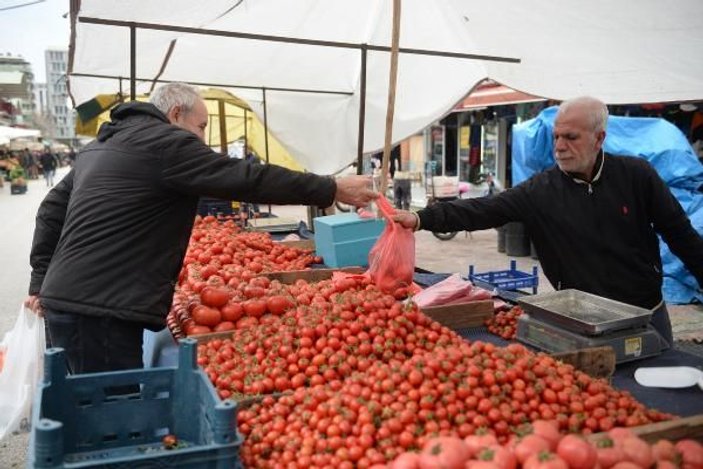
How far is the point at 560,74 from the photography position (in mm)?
4855

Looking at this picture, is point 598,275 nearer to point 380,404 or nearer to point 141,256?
point 380,404

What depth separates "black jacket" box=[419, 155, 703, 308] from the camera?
3135 mm

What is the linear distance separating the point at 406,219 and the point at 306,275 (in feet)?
4.68

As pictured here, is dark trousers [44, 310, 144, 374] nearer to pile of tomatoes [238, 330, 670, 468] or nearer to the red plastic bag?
pile of tomatoes [238, 330, 670, 468]

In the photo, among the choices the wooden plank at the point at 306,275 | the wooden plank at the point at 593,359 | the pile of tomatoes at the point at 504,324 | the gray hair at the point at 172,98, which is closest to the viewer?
the wooden plank at the point at 593,359

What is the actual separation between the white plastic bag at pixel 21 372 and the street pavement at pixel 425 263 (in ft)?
1.69

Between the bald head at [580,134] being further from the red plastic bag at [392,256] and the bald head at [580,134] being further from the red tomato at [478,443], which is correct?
the red tomato at [478,443]

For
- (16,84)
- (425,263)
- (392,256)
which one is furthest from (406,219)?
(16,84)

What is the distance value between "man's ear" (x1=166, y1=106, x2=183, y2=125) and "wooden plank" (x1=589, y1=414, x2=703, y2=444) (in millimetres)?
2364

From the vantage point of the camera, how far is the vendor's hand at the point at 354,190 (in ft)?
9.60

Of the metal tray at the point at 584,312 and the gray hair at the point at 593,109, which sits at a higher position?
the gray hair at the point at 593,109

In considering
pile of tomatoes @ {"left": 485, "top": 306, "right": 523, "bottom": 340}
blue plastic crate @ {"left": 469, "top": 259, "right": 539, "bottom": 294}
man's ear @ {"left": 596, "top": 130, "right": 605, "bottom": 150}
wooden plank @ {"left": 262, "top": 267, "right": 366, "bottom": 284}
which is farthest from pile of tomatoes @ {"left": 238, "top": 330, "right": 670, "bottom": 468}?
blue plastic crate @ {"left": 469, "top": 259, "right": 539, "bottom": 294}

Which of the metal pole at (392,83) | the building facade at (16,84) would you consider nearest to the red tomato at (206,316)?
the metal pole at (392,83)

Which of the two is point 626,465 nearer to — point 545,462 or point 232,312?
point 545,462
